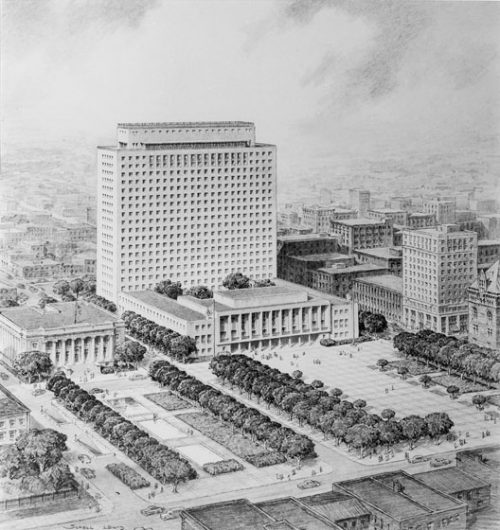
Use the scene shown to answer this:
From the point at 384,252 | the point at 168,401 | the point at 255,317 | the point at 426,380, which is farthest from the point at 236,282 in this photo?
the point at 168,401

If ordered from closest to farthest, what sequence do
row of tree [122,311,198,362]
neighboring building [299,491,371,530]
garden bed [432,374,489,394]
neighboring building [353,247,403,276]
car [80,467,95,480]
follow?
1. neighboring building [299,491,371,530]
2. car [80,467,95,480]
3. garden bed [432,374,489,394]
4. row of tree [122,311,198,362]
5. neighboring building [353,247,403,276]

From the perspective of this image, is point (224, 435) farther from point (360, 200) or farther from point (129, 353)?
point (360, 200)

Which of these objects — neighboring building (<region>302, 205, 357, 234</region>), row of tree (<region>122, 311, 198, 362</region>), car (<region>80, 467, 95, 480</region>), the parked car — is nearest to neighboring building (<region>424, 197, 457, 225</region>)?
neighboring building (<region>302, 205, 357, 234</region>)

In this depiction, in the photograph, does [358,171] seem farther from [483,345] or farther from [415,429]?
[415,429]

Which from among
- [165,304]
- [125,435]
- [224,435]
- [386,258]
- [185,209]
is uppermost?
[185,209]

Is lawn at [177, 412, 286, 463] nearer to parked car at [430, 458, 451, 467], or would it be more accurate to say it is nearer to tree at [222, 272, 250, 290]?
parked car at [430, 458, 451, 467]
